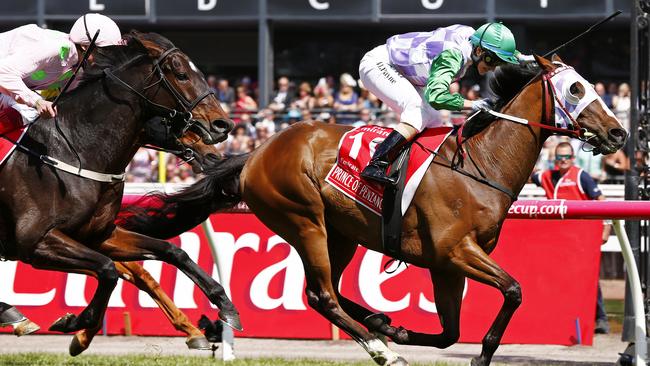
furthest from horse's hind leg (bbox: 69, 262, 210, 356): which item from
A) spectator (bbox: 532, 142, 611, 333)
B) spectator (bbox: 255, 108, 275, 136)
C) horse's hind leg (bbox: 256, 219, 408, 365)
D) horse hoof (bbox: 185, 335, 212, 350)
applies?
spectator (bbox: 255, 108, 275, 136)

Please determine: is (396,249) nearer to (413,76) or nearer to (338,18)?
(413,76)

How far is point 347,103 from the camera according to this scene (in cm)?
1430

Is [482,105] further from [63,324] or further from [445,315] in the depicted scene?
[63,324]

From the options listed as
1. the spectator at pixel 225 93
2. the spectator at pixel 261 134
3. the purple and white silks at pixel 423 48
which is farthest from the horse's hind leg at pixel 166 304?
the spectator at pixel 225 93

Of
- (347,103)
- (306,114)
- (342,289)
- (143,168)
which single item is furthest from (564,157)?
(347,103)

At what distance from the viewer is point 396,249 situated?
6320mm

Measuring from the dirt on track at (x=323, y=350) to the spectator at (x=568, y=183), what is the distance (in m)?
1.14

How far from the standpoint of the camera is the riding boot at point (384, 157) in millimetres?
6277

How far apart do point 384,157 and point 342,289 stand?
Result: 2.21 meters

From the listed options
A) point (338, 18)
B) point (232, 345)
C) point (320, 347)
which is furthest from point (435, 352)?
point (338, 18)

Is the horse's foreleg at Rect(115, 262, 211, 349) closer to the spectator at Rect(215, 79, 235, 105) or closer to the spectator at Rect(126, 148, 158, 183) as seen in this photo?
the spectator at Rect(126, 148, 158, 183)

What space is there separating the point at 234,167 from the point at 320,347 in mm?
1838

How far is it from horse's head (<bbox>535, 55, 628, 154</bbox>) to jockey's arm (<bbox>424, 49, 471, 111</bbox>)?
516mm

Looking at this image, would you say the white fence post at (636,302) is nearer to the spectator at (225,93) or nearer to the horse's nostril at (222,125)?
the horse's nostril at (222,125)
